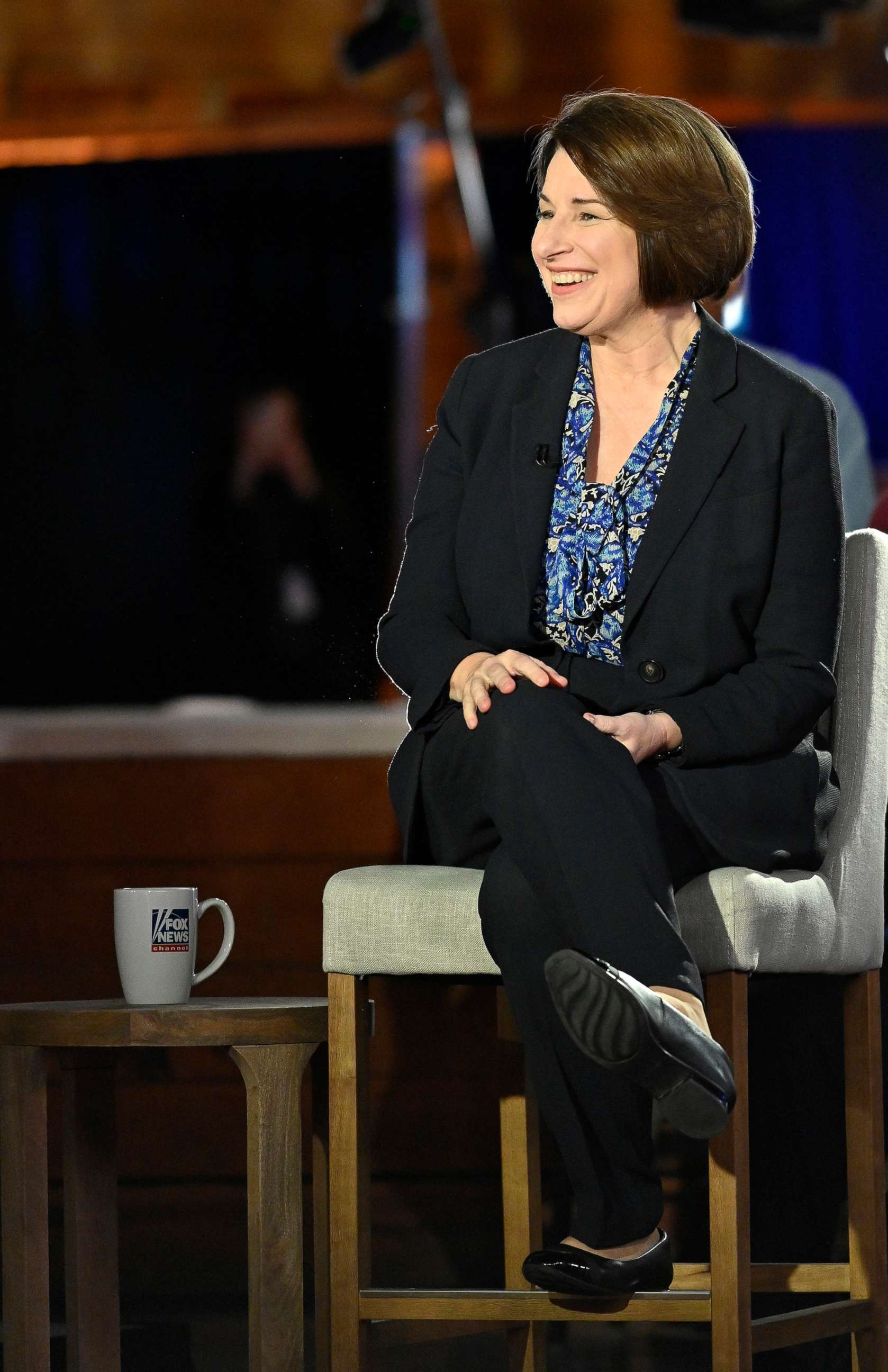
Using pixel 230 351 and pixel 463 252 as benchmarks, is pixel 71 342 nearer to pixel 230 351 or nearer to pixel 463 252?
pixel 230 351

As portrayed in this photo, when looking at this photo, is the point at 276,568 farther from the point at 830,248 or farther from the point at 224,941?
the point at 224,941

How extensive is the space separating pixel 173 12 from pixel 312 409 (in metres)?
2.05

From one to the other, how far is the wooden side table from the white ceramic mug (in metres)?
0.03

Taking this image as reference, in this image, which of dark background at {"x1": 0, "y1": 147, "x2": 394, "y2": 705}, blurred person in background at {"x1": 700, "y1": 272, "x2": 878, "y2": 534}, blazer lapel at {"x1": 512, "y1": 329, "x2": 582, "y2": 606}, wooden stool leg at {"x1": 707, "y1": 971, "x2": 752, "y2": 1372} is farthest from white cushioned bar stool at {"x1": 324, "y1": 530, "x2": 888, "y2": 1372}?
dark background at {"x1": 0, "y1": 147, "x2": 394, "y2": 705}

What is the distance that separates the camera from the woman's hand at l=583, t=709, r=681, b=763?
1624 millimetres

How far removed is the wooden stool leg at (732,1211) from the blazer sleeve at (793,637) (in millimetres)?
227

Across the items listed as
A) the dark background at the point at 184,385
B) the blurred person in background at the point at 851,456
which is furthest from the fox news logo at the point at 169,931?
the dark background at the point at 184,385

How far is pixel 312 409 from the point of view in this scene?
25.0 ft

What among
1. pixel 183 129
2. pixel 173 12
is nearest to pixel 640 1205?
pixel 173 12

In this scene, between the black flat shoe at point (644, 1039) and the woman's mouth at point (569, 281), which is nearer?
the black flat shoe at point (644, 1039)

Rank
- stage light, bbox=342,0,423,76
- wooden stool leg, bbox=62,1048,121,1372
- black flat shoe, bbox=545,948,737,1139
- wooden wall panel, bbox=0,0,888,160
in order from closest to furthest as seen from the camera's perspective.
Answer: black flat shoe, bbox=545,948,737,1139 → wooden stool leg, bbox=62,1048,121,1372 → stage light, bbox=342,0,423,76 → wooden wall panel, bbox=0,0,888,160

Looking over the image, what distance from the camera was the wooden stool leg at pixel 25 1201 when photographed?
1.79 metres

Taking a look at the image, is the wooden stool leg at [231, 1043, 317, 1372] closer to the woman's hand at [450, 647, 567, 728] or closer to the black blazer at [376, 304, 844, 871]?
the black blazer at [376, 304, 844, 871]

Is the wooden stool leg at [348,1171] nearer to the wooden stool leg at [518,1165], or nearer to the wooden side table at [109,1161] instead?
the wooden side table at [109,1161]
